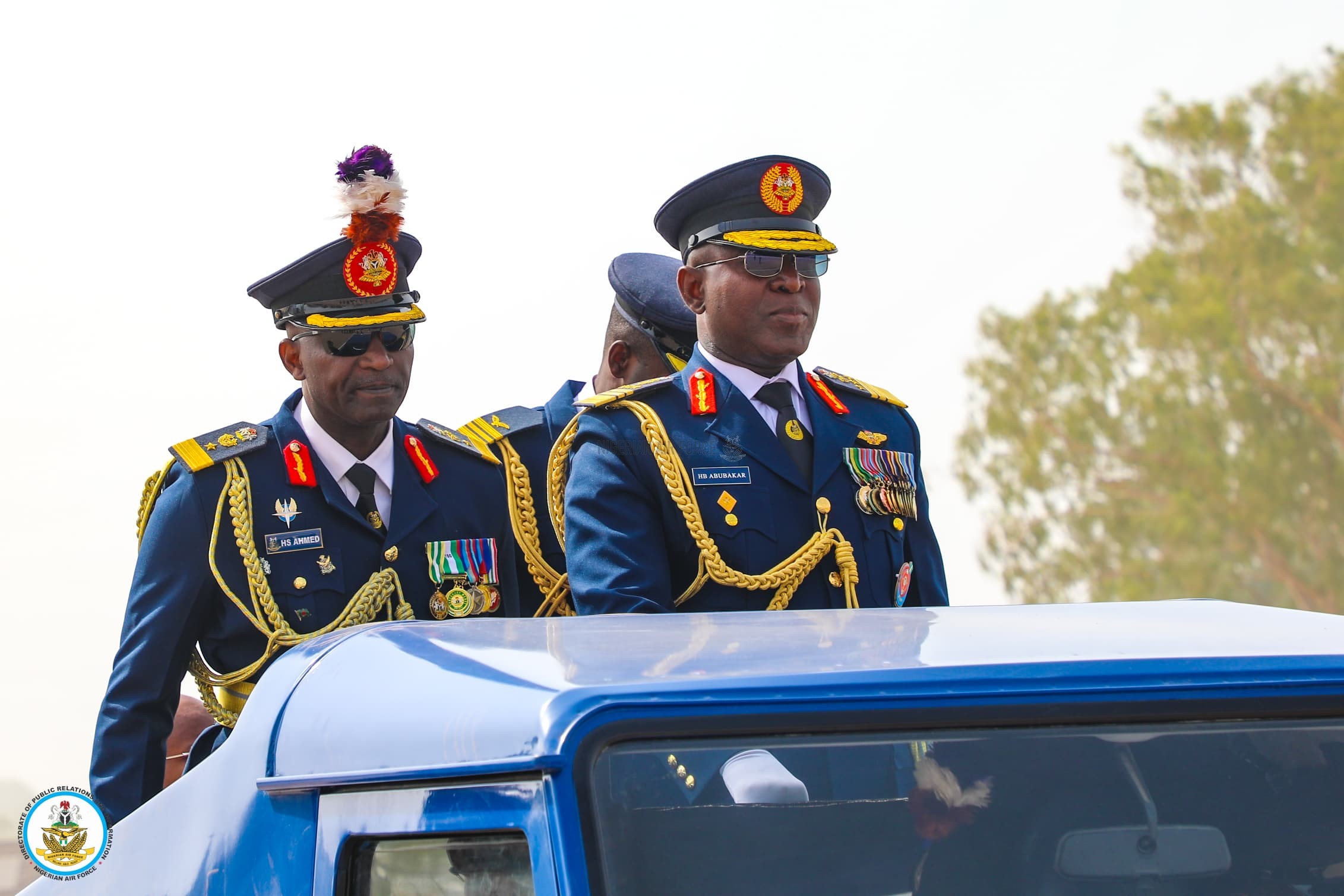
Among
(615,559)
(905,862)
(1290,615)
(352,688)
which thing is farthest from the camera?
(615,559)

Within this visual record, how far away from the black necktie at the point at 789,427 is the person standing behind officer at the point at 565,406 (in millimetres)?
788

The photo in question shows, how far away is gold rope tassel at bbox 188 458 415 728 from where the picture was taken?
12.0 ft

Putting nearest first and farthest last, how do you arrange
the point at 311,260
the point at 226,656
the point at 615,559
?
1. the point at 615,559
2. the point at 226,656
3. the point at 311,260

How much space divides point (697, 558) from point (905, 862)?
63.5 inches

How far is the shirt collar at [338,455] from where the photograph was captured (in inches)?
156

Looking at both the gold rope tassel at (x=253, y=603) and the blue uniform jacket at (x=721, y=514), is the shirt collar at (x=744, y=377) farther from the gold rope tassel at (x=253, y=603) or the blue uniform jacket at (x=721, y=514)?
the gold rope tassel at (x=253, y=603)

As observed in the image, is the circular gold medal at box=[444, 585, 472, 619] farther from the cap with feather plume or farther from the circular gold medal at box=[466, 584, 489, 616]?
the cap with feather plume

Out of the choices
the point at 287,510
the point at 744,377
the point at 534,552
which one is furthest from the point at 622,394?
the point at 287,510

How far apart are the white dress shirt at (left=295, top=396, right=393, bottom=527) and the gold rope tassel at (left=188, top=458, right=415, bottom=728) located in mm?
186

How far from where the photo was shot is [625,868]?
61.0 inches

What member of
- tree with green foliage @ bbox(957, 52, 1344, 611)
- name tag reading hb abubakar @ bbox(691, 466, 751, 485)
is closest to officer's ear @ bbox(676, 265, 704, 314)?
name tag reading hb abubakar @ bbox(691, 466, 751, 485)

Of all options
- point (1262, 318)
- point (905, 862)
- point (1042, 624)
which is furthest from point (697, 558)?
point (1262, 318)

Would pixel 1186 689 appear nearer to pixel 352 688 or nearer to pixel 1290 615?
pixel 1290 615

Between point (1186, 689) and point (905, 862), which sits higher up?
point (1186, 689)
